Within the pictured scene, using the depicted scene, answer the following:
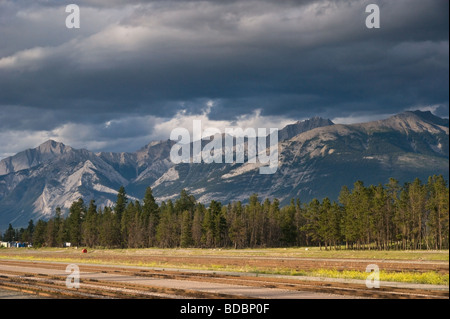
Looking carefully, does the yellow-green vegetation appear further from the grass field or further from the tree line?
the tree line

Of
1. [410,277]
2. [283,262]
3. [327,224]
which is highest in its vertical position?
[327,224]

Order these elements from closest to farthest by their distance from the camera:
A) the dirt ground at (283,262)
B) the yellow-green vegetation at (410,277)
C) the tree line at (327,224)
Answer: the yellow-green vegetation at (410,277), the dirt ground at (283,262), the tree line at (327,224)

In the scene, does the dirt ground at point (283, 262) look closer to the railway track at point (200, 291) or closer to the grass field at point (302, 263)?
the grass field at point (302, 263)

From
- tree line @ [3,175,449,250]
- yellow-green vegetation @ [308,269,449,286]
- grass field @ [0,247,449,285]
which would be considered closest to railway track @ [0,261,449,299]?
yellow-green vegetation @ [308,269,449,286]

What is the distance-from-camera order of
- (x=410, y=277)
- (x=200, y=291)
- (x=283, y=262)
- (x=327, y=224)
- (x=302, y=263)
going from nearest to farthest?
(x=200, y=291) < (x=410, y=277) < (x=302, y=263) < (x=283, y=262) < (x=327, y=224)

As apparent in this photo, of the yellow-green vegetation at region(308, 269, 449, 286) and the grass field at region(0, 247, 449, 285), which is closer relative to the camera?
the yellow-green vegetation at region(308, 269, 449, 286)

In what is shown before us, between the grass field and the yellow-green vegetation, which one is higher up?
the yellow-green vegetation

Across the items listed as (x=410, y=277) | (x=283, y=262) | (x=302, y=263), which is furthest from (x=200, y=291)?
(x=283, y=262)

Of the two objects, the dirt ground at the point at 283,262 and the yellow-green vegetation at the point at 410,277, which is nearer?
the yellow-green vegetation at the point at 410,277

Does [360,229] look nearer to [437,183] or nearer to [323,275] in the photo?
[437,183]

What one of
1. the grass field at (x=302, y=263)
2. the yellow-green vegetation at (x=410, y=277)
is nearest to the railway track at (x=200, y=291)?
the yellow-green vegetation at (x=410, y=277)

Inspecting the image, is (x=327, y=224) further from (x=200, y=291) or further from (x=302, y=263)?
(x=200, y=291)

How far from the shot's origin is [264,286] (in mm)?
34219
